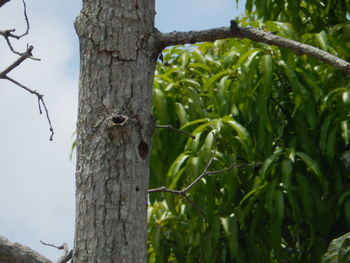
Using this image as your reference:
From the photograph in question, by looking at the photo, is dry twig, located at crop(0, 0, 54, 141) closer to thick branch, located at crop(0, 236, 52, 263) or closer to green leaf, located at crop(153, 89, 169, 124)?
thick branch, located at crop(0, 236, 52, 263)

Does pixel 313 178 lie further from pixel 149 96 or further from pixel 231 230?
pixel 149 96

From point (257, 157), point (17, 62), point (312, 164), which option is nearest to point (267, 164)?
point (312, 164)

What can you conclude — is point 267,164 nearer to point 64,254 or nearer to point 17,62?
point 64,254

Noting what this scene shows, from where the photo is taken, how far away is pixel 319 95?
322 cm

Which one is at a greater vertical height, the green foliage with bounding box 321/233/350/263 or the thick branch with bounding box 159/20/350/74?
the thick branch with bounding box 159/20/350/74

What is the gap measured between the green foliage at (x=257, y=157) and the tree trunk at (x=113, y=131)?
4.52ft

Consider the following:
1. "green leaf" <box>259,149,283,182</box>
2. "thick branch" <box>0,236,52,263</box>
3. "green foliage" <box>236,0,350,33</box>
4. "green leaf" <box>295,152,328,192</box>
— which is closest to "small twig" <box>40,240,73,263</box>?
"thick branch" <box>0,236,52,263</box>

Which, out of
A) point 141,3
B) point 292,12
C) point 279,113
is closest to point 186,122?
point 279,113

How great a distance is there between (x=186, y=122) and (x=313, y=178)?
26.3 inches

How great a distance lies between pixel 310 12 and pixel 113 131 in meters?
3.02

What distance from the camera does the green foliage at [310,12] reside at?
4148 mm

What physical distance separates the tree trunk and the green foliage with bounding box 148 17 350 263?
4.52 ft

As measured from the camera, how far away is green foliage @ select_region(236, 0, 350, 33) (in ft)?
13.6

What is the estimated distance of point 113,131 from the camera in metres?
1.64
